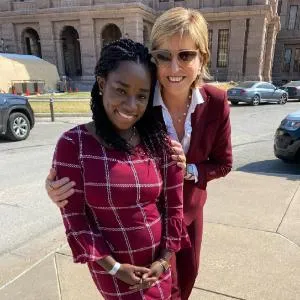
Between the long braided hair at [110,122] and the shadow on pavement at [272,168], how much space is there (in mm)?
5091

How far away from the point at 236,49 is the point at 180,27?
34135mm

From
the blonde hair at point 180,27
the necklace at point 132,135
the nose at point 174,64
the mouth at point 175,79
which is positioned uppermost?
the blonde hair at point 180,27

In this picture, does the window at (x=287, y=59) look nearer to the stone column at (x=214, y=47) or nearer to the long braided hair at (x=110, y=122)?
the stone column at (x=214, y=47)

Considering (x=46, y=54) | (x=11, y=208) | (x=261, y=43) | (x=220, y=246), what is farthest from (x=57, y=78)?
(x=220, y=246)

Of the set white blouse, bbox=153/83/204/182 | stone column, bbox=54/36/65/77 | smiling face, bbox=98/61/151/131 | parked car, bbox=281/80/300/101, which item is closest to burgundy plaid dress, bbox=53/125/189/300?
smiling face, bbox=98/61/151/131

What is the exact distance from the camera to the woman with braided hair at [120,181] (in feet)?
4.86

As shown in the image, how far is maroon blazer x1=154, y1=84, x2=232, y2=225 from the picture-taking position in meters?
1.93

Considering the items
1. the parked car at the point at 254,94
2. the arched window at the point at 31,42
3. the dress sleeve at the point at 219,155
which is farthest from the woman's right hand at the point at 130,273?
the arched window at the point at 31,42

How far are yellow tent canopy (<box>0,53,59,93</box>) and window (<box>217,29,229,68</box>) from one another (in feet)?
54.5

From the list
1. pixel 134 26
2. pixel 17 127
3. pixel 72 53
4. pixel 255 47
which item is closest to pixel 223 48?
pixel 255 47

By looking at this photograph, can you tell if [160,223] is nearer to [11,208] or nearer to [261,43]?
[11,208]

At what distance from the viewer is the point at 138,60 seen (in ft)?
4.98

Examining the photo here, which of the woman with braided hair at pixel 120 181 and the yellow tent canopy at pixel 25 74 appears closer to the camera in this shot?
the woman with braided hair at pixel 120 181

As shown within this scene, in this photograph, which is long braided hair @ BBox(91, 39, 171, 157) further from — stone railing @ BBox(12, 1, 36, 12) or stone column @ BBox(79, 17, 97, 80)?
stone railing @ BBox(12, 1, 36, 12)
